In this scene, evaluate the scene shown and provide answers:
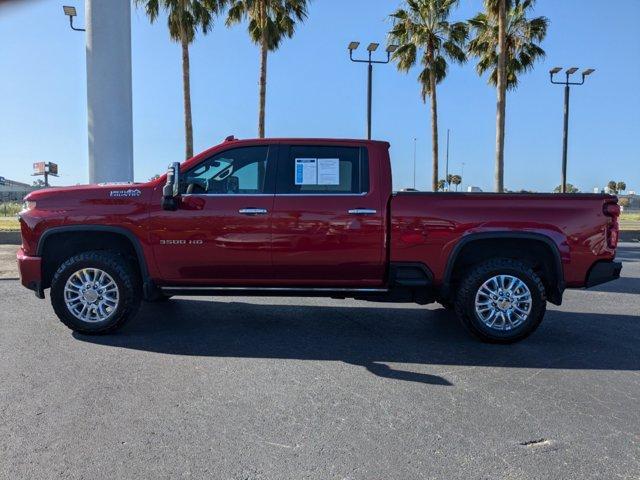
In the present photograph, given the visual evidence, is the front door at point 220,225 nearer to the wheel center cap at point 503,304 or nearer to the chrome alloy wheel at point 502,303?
the chrome alloy wheel at point 502,303

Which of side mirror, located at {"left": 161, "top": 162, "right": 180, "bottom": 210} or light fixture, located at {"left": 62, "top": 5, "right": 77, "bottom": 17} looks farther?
light fixture, located at {"left": 62, "top": 5, "right": 77, "bottom": 17}

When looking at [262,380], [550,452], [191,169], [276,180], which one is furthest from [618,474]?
[191,169]

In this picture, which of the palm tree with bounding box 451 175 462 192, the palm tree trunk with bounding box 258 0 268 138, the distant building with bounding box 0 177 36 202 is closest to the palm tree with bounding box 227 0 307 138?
the palm tree trunk with bounding box 258 0 268 138

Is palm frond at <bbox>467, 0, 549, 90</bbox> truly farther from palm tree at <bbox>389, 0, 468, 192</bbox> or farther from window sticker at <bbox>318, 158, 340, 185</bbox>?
window sticker at <bbox>318, 158, 340, 185</bbox>

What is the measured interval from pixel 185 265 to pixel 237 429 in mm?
2419

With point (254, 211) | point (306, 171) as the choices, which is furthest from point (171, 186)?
point (306, 171)

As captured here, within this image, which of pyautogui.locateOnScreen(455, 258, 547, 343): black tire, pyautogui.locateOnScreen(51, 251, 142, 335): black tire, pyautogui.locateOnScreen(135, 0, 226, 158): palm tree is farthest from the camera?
pyautogui.locateOnScreen(135, 0, 226, 158): palm tree

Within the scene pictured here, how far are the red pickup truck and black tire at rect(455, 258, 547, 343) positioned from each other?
12 mm

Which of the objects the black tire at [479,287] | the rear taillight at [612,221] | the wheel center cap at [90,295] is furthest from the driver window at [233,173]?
the rear taillight at [612,221]

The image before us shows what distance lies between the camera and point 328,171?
18.0ft

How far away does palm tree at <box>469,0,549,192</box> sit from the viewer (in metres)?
18.7

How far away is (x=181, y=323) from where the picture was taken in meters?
6.09

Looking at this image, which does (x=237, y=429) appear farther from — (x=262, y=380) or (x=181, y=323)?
(x=181, y=323)

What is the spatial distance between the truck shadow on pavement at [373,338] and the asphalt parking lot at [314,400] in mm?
29
